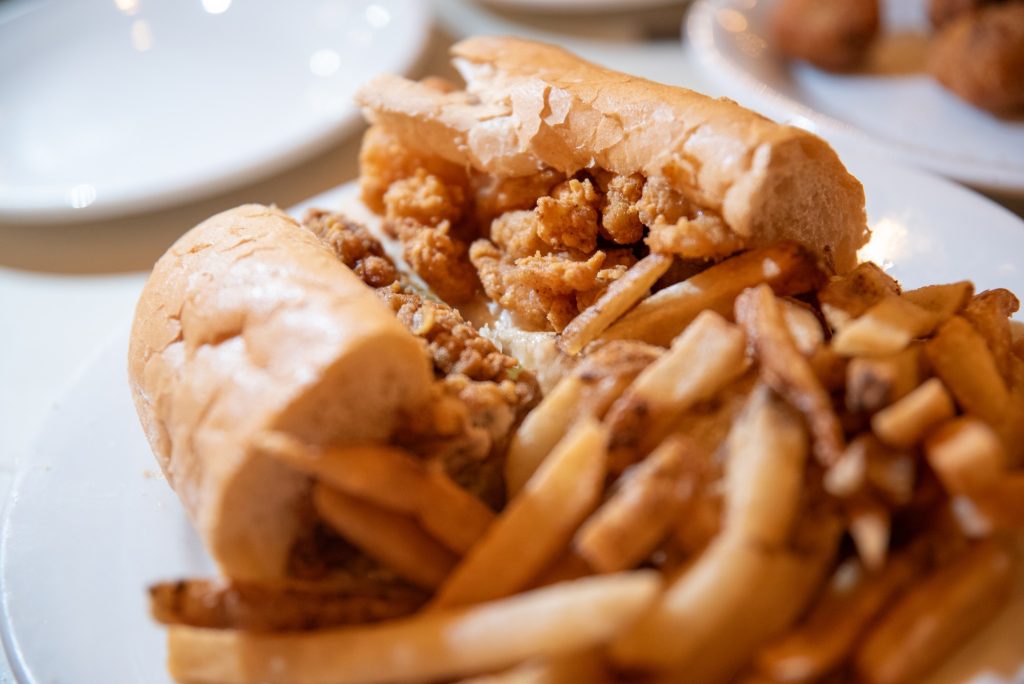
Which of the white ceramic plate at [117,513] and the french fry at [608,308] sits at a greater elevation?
the french fry at [608,308]

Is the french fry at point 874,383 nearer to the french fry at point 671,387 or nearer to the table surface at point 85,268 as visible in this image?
the french fry at point 671,387

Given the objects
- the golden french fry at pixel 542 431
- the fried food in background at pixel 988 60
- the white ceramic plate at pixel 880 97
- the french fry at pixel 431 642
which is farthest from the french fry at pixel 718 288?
the fried food in background at pixel 988 60

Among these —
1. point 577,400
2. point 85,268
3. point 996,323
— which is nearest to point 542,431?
point 577,400

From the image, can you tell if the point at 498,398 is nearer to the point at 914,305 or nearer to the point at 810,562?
the point at 810,562

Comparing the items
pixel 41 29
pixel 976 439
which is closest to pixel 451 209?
pixel 976 439

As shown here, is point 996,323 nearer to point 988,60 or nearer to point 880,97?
point 988,60
